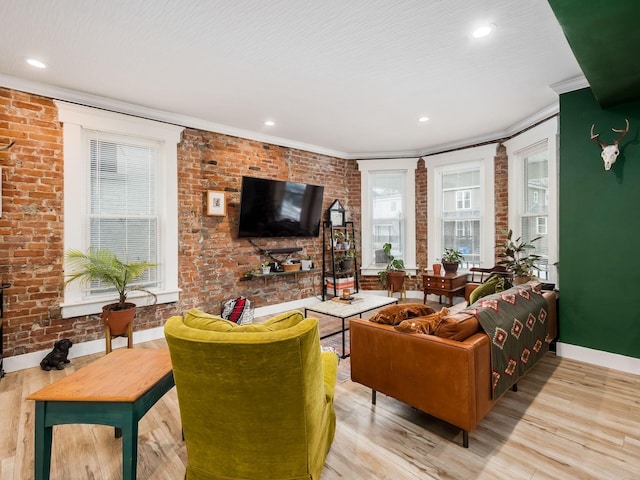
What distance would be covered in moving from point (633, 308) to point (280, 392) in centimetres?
341

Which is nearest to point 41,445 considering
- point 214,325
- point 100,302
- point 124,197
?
point 214,325

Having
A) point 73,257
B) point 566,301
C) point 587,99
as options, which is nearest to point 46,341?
point 73,257

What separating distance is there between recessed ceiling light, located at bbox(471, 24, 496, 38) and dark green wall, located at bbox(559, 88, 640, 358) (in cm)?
152

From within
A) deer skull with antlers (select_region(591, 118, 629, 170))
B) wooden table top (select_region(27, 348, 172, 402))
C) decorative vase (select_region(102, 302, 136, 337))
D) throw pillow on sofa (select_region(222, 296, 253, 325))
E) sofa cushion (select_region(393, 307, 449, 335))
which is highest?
deer skull with antlers (select_region(591, 118, 629, 170))

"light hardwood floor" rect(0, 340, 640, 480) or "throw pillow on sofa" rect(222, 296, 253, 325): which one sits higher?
"throw pillow on sofa" rect(222, 296, 253, 325)

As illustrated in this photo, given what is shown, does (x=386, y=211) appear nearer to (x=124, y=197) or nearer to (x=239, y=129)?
(x=239, y=129)

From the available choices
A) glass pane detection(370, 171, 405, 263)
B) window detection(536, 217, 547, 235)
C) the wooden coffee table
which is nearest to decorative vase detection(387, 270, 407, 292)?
glass pane detection(370, 171, 405, 263)

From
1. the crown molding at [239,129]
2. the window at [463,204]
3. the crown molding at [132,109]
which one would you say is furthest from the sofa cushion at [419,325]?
the crown molding at [132,109]

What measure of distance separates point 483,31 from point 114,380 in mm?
3228

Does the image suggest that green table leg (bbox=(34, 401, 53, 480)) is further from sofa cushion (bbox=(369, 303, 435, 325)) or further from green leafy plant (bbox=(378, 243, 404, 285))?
green leafy plant (bbox=(378, 243, 404, 285))

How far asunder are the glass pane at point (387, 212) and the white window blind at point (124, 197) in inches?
149

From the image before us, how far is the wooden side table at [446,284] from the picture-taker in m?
5.08

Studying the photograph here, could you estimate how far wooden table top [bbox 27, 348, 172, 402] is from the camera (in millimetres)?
1480

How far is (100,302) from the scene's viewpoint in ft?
11.7
